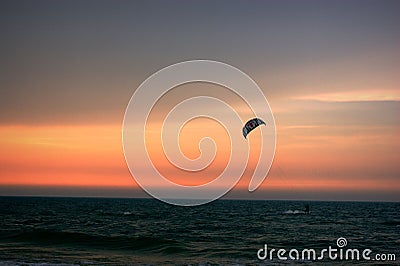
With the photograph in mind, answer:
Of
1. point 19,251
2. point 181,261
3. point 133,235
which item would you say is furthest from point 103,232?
point 181,261

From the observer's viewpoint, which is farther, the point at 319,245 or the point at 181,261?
the point at 319,245

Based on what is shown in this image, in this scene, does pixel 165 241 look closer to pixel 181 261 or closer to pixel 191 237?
pixel 191 237

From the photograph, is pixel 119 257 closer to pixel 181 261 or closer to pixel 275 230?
pixel 181 261

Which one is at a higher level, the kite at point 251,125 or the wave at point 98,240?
the kite at point 251,125

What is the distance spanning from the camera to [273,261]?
22.9 m

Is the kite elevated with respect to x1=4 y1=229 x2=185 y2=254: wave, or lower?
elevated

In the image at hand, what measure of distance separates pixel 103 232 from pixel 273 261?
16424 millimetres

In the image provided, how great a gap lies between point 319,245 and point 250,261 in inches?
280

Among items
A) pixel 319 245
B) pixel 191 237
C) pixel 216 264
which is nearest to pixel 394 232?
pixel 319 245

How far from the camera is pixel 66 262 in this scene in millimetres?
22312

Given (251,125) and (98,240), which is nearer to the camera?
(251,125)

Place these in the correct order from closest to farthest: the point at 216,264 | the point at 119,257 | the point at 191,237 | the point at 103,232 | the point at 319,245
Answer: the point at 216,264 < the point at 119,257 < the point at 319,245 < the point at 191,237 < the point at 103,232

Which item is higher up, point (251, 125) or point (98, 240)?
point (251, 125)

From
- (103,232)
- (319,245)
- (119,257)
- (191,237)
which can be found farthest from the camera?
(103,232)
